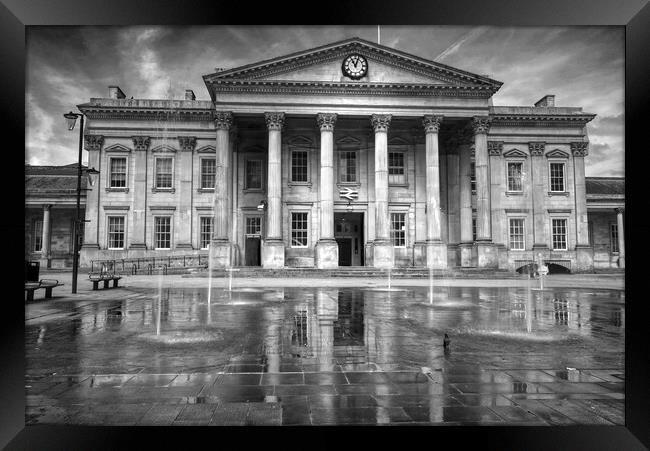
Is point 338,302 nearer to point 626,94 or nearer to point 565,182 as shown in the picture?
point 626,94

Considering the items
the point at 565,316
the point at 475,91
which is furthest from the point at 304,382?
the point at 475,91

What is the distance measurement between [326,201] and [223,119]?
8791 millimetres

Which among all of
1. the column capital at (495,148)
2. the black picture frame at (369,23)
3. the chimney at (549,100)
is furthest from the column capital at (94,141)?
the chimney at (549,100)

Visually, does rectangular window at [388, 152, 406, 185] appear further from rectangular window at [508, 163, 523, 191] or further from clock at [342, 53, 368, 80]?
rectangular window at [508, 163, 523, 191]

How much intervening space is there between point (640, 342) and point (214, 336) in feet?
20.3

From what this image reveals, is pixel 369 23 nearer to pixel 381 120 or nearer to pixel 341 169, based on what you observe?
pixel 381 120

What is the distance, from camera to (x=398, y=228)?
35312 millimetres

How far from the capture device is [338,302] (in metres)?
13.8

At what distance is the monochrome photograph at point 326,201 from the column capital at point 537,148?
114 millimetres

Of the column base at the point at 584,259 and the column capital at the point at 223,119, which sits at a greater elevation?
the column capital at the point at 223,119

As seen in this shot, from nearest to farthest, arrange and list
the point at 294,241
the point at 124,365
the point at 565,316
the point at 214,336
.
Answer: the point at 124,365 → the point at 214,336 → the point at 565,316 → the point at 294,241

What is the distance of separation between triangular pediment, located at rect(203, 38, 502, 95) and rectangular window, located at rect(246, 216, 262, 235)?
9.97m

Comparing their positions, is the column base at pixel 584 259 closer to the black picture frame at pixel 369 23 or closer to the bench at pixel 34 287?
the bench at pixel 34 287

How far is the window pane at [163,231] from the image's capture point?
→ 35469mm
